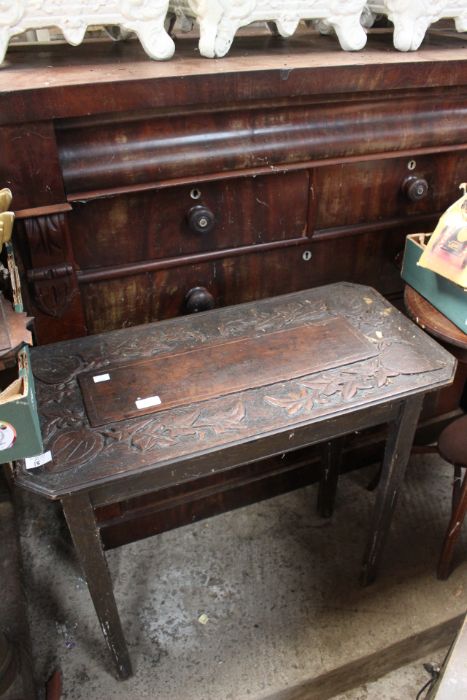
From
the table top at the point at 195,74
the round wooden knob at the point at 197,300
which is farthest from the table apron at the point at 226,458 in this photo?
the table top at the point at 195,74

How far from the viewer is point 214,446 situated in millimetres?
1010

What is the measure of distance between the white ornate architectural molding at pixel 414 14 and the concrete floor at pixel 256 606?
1.34 m

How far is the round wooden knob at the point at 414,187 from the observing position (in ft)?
4.90

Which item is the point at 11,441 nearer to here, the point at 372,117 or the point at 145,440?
the point at 145,440

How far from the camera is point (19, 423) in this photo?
0.87 meters

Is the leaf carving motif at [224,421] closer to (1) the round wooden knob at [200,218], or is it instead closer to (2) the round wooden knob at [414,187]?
(1) the round wooden knob at [200,218]

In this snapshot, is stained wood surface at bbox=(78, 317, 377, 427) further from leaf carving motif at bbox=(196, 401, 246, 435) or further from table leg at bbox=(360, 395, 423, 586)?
table leg at bbox=(360, 395, 423, 586)

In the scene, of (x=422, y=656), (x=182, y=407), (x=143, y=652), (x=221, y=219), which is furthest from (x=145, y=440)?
(x=422, y=656)

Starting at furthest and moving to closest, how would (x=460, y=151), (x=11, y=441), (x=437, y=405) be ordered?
1. (x=437, y=405)
2. (x=460, y=151)
3. (x=11, y=441)

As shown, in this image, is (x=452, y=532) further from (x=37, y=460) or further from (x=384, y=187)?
(x=37, y=460)

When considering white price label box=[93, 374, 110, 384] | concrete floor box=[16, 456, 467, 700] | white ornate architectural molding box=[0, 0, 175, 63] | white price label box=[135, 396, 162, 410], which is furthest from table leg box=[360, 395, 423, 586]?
white ornate architectural molding box=[0, 0, 175, 63]

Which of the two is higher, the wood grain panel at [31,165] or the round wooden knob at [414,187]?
the wood grain panel at [31,165]

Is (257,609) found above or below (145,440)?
below

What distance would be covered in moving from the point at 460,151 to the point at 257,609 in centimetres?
137
